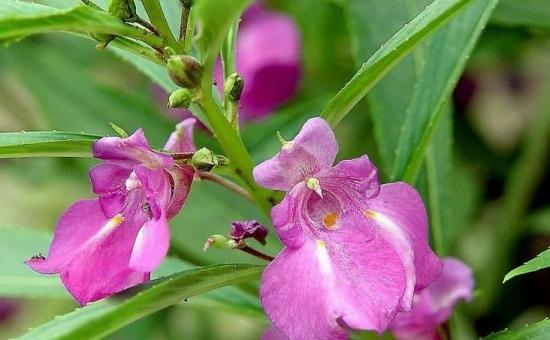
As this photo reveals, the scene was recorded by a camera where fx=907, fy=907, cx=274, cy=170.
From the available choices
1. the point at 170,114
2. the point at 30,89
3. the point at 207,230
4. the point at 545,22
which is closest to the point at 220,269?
the point at 207,230

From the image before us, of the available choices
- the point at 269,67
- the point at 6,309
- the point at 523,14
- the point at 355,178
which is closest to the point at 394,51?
the point at 355,178

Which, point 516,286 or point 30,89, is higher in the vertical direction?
point 30,89

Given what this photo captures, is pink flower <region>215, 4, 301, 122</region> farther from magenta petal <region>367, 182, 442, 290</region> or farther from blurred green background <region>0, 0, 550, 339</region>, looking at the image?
magenta petal <region>367, 182, 442, 290</region>

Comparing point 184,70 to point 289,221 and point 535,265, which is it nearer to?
point 289,221

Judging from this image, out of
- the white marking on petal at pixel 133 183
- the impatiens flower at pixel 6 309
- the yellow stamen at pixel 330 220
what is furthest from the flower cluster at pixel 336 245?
the impatiens flower at pixel 6 309

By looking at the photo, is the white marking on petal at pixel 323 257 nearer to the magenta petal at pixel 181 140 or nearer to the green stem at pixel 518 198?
the magenta petal at pixel 181 140

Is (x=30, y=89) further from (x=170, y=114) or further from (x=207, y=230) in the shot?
(x=207, y=230)
